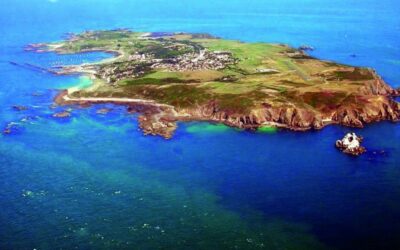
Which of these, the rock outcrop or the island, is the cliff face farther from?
the rock outcrop

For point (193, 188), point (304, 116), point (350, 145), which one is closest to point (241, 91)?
point (304, 116)

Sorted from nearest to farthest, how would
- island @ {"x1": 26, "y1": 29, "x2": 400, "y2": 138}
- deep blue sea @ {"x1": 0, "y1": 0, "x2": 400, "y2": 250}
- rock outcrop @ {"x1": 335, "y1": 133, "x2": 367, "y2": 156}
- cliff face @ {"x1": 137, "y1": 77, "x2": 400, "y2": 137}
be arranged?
deep blue sea @ {"x1": 0, "y1": 0, "x2": 400, "y2": 250}
rock outcrop @ {"x1": 335, "y1": 133, "x2": 367, "y2": 156}
cliff face @ {"x1": 137, "y1": 77, "x2": 400, "y2": 137}
island @ {"x1": 26, "y1": 29, "x2": 400, "y2": 138}

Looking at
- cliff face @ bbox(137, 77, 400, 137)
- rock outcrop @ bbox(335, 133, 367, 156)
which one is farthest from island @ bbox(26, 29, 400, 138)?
rock outcrop @ bbox(335, 133, 367, 156)

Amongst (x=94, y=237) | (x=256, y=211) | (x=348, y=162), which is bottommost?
(x=94, y=237)

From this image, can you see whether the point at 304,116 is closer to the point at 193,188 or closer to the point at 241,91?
the point at 241,91

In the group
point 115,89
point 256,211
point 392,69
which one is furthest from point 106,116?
point 392,69

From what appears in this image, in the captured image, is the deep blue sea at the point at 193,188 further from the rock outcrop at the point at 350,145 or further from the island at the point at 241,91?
the island at the point at 241,91

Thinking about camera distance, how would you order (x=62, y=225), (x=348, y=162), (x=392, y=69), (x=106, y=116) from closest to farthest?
(x=62, y=225), (x=348, y=162), (x=106, y=116), (x=392, y=69)

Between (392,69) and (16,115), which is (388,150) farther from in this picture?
(16,115)

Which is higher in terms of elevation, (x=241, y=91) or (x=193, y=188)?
(x=241, y=91)
